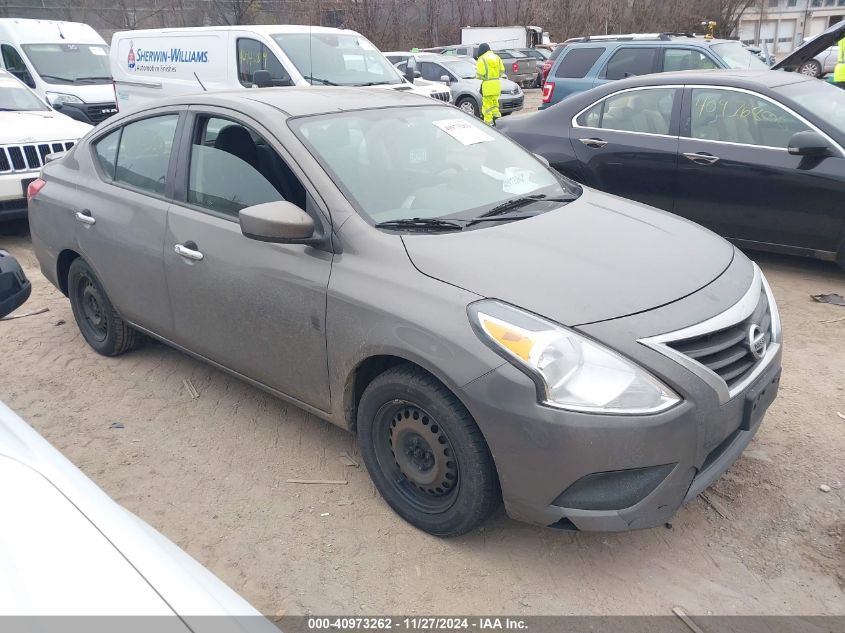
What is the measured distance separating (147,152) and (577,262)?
2571mm

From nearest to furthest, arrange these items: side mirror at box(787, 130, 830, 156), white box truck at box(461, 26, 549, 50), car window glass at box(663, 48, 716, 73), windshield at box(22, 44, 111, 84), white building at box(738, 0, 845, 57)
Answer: side mirror at box(787, 130, 830, 156)
car window glass at box(663, 48, 716, 73)
windshield at box(22, 44, 111, 84)
white box truck at box(461, 26, 549, 50)
white building at box(738, 0, 845, 57)

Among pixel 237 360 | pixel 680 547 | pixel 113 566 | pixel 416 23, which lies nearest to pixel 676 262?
pixel 680 547

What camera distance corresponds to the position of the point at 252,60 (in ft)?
31.5

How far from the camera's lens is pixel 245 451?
141 inches

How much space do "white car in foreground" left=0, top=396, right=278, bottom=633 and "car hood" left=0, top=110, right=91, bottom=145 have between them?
6.67m

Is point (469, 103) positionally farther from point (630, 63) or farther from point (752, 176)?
point (752, 176)

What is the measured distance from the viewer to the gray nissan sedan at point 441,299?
2.41 metres

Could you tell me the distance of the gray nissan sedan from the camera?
241 cm

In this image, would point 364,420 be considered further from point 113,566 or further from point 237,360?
point 113,566

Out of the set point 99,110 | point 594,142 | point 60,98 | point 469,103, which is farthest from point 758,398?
point 469,103

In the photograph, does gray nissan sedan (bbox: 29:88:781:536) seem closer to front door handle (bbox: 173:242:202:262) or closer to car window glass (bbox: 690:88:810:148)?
front door handle (bbox: 173:242:202:262)

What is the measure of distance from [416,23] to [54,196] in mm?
34908

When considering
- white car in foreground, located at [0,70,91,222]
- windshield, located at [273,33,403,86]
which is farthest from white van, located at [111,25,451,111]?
white car in foreground, located at [0,70,91,222]

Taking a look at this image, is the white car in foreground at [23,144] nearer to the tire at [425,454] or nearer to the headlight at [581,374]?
the tire at [425,454]
